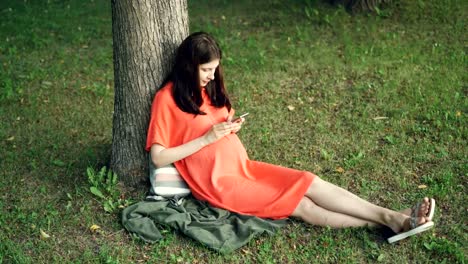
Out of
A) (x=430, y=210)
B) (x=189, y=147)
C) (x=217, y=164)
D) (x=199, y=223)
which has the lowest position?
(x=199, y=223)

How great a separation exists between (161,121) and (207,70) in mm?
493

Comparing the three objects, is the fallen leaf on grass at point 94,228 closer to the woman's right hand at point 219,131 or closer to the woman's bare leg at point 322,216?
the woman's right hand at point 219,131

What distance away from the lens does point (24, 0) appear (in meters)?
10.1

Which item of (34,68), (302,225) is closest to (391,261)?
(302,225)

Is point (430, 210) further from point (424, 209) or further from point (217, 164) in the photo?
point (217, 164)

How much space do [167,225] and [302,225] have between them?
964 millimetres

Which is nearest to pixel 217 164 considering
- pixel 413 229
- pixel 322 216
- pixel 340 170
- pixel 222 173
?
pixel 222 173

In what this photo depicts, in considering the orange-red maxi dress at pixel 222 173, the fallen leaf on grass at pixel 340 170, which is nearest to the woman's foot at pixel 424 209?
the orange-red maxi dress at pixel 222 173

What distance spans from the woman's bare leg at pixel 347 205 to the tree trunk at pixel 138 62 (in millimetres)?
1407

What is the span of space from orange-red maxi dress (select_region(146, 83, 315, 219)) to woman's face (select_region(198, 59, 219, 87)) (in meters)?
0.24

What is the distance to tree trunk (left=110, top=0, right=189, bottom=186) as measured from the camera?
4.58 m

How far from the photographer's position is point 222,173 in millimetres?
4449

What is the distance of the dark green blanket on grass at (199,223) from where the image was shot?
420 cm

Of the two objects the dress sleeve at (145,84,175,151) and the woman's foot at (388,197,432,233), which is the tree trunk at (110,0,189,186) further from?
the woman's foot at (388,197,432,233)
